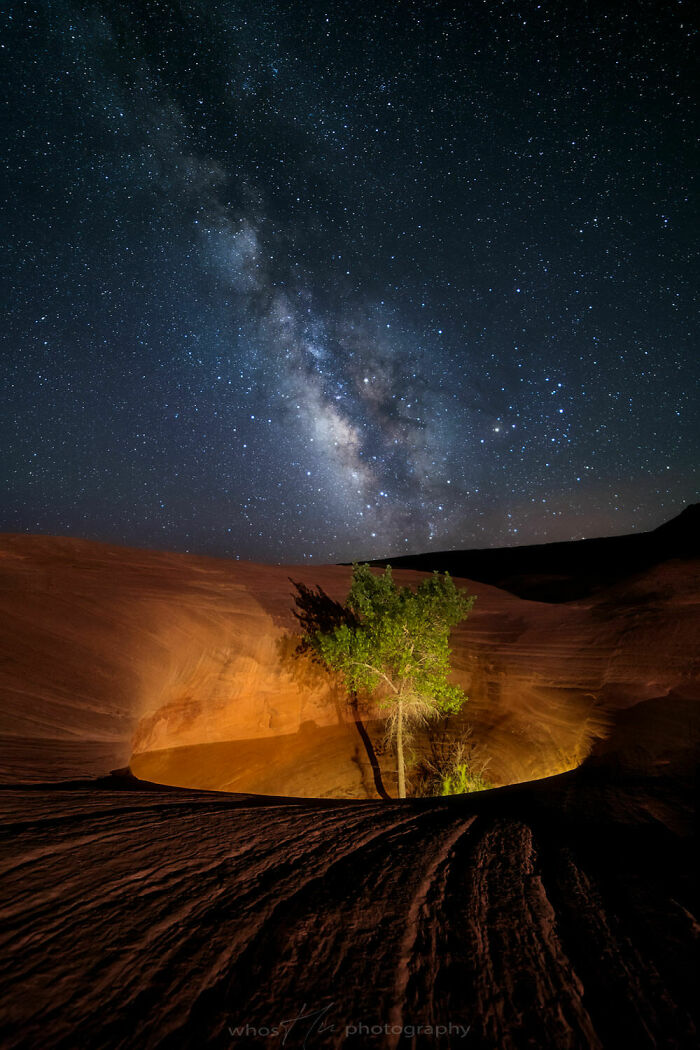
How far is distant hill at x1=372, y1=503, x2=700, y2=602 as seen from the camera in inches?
1094

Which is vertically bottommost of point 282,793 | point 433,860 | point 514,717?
point 282,793

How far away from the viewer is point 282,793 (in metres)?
12.4

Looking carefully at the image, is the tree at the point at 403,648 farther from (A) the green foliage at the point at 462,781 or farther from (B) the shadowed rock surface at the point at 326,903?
(B) the shadowed rock surface at the point at 326,903

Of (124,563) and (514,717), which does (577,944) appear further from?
(124,563)

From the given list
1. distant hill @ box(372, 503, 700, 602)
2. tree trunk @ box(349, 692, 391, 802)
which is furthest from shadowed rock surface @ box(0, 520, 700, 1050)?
distant hill @ box(372, 503, 700, 602)

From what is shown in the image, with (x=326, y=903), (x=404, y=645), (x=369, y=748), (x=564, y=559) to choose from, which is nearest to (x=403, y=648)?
(x=404, y=645)

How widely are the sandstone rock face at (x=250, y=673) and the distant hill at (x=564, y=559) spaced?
10.1 m

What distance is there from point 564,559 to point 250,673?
44151mm

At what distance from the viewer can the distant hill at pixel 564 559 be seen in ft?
91.2

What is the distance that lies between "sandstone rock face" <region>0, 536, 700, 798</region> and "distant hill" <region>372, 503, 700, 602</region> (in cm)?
→ 1012

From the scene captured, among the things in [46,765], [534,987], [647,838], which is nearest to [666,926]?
[534,987]

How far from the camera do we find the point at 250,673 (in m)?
15.0

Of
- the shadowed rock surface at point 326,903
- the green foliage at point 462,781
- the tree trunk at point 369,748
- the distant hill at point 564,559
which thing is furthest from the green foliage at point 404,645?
the distant hill at point 564,559

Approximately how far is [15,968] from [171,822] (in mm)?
2259
